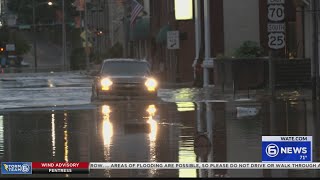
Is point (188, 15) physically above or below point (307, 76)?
above

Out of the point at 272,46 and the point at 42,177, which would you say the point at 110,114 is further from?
the point at 42,177

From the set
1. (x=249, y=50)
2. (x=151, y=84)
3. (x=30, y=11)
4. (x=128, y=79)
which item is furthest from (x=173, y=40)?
(x=30, y=11)

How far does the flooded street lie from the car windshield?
3.42 feet

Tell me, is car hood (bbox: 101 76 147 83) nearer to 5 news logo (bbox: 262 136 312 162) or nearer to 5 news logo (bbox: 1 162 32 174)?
5 news logo (bbox: 1 162 32 174)

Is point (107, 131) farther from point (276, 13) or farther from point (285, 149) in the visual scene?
point (276, 13)

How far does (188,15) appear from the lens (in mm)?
33062

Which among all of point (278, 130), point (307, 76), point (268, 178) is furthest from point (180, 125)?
point (307, 76)

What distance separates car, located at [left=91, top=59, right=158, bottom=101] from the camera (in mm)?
22125

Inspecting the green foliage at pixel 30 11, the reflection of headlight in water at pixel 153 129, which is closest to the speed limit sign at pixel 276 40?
the reflection of headlight in water at pixel 153 129

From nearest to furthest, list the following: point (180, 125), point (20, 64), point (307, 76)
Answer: point (180, 125), point (307, 76), point (20, 64)

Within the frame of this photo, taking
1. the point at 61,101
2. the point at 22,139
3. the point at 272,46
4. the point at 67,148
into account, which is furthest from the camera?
the point at 61,101

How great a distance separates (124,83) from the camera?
72.4 feet

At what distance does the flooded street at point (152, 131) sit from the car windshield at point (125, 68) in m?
1.04

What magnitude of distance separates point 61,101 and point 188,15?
35.6 ft
